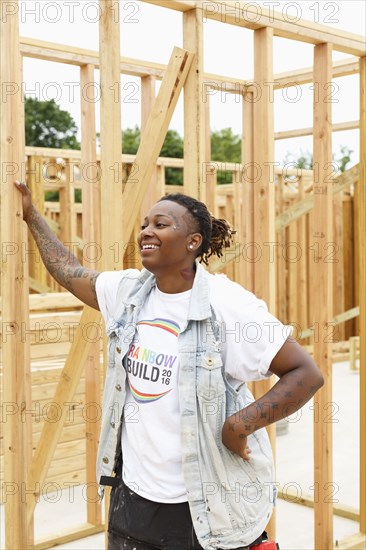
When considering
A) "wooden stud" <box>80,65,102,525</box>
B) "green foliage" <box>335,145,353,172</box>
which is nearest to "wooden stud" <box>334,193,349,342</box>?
"wooden stud" <box>80,65,102,525</box>

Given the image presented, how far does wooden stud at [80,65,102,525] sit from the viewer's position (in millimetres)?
4816

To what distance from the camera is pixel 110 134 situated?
10.7 ft

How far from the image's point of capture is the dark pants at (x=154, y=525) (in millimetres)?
2367

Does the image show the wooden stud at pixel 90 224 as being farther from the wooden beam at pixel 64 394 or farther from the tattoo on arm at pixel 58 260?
the tattoo on arm at pixel 58 260

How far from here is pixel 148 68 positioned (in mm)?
5406

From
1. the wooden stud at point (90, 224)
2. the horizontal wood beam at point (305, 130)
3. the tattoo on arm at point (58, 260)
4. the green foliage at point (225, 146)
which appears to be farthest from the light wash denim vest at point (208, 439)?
the green foliage at point (225, 146)

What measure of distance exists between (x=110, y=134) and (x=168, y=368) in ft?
4.31

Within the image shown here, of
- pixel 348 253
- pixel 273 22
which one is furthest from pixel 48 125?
pixel 273 22

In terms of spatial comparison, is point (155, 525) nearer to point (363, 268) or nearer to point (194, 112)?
point (194, 112)

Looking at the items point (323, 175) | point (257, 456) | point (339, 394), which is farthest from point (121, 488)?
point (339, 394)

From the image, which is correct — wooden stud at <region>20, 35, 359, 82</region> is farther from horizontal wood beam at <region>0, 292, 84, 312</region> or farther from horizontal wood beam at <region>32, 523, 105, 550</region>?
horizontal wood beam at <region>32, 523, 105, 550</region>

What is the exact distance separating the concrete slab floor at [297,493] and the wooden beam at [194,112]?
167cm

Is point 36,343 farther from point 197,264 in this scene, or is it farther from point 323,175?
point 197,264

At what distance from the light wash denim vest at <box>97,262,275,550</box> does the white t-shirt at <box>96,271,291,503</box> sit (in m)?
0.04
